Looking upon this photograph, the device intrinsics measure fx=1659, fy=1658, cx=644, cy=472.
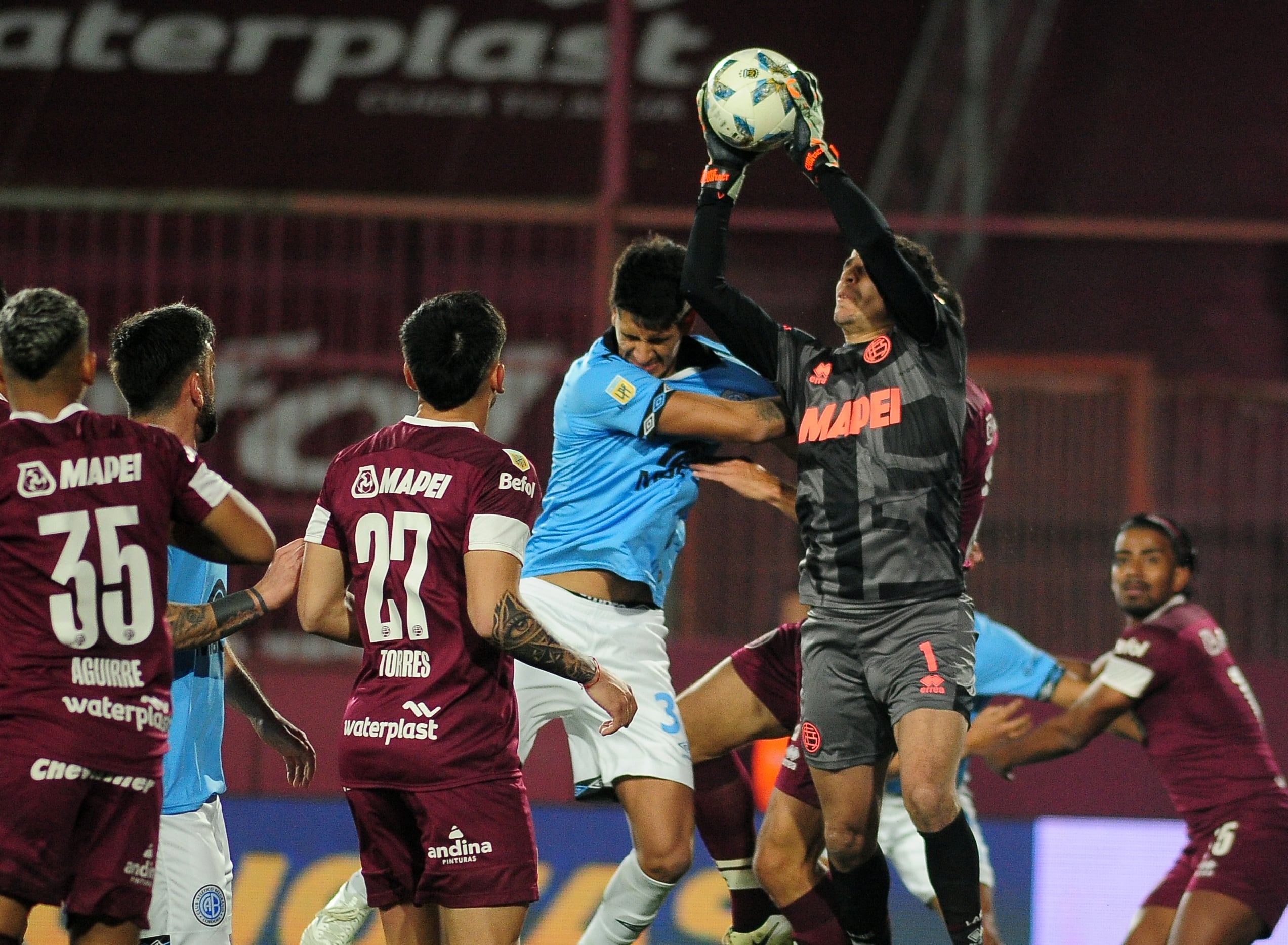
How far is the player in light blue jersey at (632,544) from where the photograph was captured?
512 cm

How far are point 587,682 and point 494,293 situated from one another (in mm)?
6308

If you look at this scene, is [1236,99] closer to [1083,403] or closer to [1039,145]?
[1039,145]

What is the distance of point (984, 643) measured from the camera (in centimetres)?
626

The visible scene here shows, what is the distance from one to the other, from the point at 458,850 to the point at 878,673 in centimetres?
135

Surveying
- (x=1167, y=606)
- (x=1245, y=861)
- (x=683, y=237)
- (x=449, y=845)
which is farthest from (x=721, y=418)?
(x=683, y=237)

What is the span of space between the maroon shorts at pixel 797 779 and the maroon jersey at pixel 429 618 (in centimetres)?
126

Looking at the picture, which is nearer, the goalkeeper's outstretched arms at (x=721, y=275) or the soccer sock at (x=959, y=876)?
the soccer sock at (x=959, y=876)

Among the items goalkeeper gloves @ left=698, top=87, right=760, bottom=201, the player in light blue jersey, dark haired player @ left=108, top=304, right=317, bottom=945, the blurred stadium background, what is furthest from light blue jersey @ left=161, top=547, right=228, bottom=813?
the blurred stadium background

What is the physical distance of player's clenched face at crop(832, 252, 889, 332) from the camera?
4930 mm

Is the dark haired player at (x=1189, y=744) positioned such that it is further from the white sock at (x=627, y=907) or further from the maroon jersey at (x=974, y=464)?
the white sock at (x=627, y=907)

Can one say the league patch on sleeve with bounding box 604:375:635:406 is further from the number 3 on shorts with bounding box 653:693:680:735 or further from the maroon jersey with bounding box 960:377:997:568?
the maroon jersey with bounding box 960:377:997:568

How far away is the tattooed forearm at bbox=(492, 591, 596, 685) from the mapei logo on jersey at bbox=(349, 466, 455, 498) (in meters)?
0.33

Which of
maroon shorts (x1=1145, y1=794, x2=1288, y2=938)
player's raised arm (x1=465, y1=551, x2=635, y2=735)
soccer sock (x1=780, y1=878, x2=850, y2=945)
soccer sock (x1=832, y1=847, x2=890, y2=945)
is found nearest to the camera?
player's raised arm (x1=465, y1=551, x2=635, y2=735)

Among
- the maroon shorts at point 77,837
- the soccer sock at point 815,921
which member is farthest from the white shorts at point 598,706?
the maroon shorts at point 77,837
